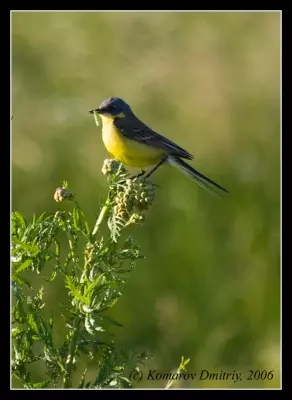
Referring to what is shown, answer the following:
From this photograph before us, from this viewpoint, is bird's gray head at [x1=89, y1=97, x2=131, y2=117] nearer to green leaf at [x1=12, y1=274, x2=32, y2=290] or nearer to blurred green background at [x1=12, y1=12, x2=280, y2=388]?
blurred green background at [x1=12, y1=12, x2=280, y2=388]

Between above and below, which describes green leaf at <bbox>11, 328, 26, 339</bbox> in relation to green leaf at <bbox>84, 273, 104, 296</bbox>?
below

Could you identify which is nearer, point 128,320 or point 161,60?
point 128,320

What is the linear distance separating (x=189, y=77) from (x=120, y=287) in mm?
2763

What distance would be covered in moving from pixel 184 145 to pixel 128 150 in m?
1.49

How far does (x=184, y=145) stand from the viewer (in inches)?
209

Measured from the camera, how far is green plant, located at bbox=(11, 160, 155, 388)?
9.02 ft

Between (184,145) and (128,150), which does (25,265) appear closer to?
(128,150)

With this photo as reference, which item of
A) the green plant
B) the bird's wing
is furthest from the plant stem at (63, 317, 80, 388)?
the bird's wing

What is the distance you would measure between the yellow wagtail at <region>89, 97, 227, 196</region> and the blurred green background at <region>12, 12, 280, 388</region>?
618 millimetres

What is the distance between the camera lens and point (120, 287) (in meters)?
2.80

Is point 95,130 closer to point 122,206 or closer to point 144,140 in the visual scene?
point 144,140

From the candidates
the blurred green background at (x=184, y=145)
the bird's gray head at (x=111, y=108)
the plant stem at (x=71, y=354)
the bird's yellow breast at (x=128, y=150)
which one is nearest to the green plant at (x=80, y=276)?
the plant stem at (x=71, y=354)

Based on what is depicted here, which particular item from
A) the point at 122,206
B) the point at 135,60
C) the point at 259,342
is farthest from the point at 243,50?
the point at 122,206

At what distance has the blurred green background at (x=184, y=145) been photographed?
4.53 metres
